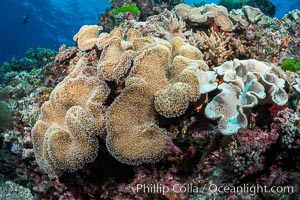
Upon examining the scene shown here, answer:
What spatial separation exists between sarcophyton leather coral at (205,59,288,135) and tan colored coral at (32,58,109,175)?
1269 millimetres

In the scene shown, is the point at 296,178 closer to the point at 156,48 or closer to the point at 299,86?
the point at 299,86

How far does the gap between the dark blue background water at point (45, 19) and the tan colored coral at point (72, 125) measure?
29933 mm

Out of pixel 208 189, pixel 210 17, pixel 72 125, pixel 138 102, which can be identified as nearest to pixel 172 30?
pixel 210 17

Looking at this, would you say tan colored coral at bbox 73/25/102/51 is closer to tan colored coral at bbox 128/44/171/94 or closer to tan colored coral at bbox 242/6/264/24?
tan colored coral at bbox 128/44/171/94

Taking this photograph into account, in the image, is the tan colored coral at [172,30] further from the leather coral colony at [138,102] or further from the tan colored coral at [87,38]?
the leather coral colony at [138,102]

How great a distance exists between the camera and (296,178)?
2.53 metres

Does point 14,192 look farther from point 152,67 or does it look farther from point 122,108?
point 152,67

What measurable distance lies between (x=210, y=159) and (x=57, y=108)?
1943mm

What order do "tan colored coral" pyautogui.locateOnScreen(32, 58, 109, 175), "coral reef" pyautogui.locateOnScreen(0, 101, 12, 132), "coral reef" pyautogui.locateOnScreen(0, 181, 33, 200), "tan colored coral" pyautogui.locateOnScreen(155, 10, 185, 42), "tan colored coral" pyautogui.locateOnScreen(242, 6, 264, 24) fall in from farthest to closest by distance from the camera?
"tan colored coral" pyautogui.locateOnScreen(242, 6, 264, 24) → "tan colored coral" pyautogui.locateOnScreen(155, 10, 185, 42) → "coral reef" pyautogui.locateOnScreen(0, 101, 12, 132) → "coral reef" pyautogui.locateOnScreen(0, 181, 33, 200) → "tan colored coral" pyautogui.locateOnScreen(32, 58, 109, 175)

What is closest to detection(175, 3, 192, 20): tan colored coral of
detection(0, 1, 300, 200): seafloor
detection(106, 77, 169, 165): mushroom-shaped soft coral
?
detection(0, 1, 300, 200): seafloor

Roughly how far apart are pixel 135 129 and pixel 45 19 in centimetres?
4616

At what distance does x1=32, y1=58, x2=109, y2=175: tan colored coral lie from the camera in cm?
290

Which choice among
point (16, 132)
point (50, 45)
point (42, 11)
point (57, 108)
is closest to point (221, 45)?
point (57, 108)

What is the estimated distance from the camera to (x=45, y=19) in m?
43.5
